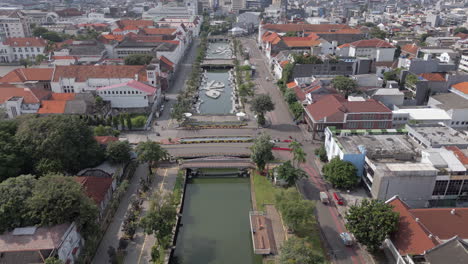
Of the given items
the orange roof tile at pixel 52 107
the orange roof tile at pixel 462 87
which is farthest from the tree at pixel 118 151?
the orange roof tile at pixel 462 87

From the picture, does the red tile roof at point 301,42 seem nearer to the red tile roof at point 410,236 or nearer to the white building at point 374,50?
the white building at point 374,50

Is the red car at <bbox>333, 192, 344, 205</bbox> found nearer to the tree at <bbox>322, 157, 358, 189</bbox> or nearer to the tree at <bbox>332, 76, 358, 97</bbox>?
the tree at <bbox>322, 157, 358, 189</bbox>

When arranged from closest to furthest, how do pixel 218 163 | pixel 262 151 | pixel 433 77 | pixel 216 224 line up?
pixel 216 224, pixel 262 151, pixel 218 163, pixel 433 77

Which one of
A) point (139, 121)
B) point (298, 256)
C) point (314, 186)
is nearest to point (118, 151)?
point (139, 121)

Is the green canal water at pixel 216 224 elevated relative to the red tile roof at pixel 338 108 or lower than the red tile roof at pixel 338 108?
lower

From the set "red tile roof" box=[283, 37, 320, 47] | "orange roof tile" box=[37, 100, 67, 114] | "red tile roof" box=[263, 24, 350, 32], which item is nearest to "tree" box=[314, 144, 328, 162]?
"orange roof tile" box=[37, 100, 67, 114]

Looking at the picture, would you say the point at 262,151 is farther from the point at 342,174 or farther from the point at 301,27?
the point at 301,27
